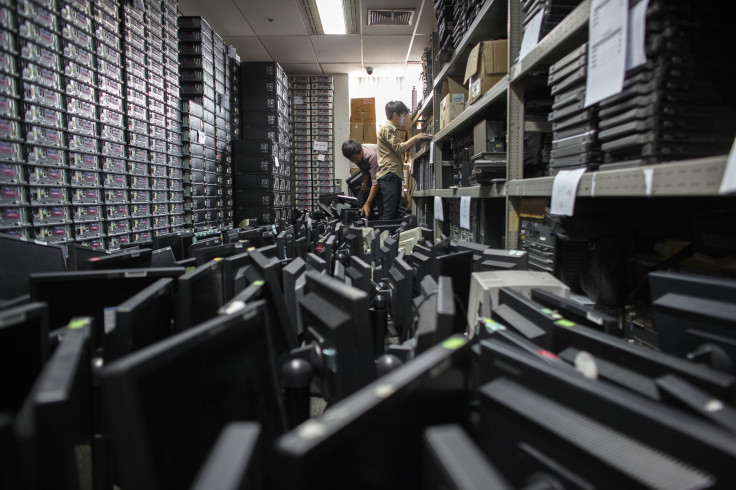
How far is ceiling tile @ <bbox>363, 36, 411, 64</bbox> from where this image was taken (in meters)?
6.63

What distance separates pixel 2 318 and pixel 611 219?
166cm

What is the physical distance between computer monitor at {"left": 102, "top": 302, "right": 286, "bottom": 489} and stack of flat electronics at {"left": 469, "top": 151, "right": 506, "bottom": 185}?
1.73 metres

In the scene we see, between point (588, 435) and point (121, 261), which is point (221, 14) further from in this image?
point (588, 435)

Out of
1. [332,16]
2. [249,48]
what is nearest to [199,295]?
[332,16]

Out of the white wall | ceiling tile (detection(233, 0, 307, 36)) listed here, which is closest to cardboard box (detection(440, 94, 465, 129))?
ceiling tile (detection(233, 0, 307, 36))

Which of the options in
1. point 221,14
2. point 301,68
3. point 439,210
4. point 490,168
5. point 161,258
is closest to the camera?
point 161,258

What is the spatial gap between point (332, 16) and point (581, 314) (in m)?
6.02

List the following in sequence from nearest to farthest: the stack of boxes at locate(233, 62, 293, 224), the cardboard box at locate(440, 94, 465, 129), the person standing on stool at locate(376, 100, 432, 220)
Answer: the cardboard box at locate(440, 94, 465, 129), the person standing on stool at locate(376, 100, 432, 220), the stack of boxes at locate(233, 62, 293, 224)

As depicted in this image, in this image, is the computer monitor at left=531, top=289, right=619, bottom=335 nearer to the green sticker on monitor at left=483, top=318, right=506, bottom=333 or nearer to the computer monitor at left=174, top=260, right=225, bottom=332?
the green sticker on monitor at left=483, top=318, right=506, bottom=333

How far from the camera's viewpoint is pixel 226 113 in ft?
20.2

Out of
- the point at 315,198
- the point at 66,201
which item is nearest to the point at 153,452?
the point at 66,201

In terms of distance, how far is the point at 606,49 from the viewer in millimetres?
1108

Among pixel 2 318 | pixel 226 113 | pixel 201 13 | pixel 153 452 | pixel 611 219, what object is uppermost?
pixel 201 13

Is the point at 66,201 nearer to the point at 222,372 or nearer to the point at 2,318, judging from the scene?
the point at 2,318
